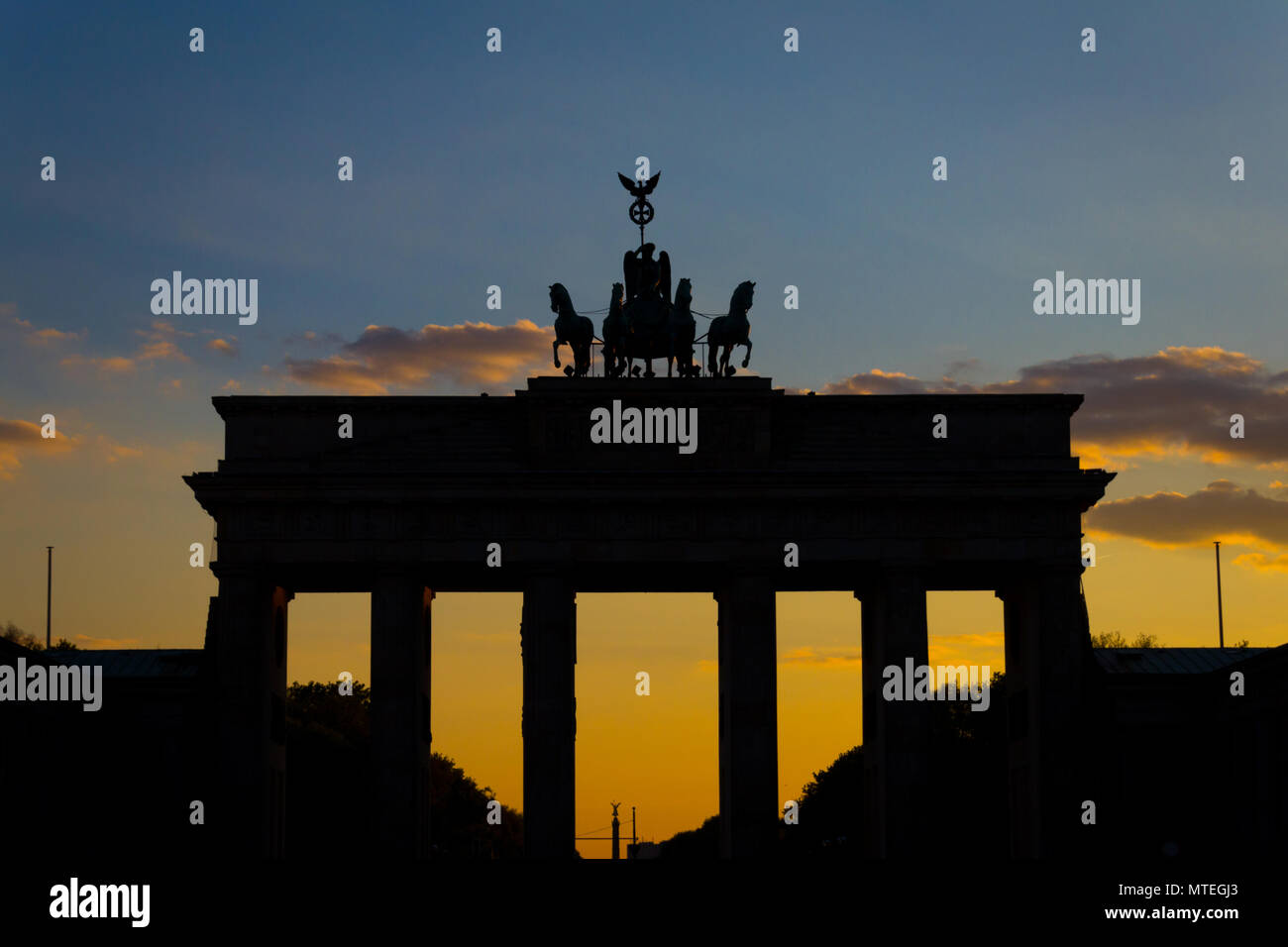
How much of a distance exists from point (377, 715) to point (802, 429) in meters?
18.2

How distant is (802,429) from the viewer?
266 feet

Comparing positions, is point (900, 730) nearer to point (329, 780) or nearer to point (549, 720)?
point (549, 720)

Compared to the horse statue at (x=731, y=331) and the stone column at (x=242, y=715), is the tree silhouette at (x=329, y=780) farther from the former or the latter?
the horse statue at (x=731, y=331)

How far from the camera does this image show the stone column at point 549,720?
7862cm

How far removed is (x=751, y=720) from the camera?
79375 mm

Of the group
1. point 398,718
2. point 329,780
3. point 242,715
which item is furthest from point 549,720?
point 329,780

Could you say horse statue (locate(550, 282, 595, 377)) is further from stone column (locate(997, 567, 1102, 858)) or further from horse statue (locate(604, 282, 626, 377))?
stone column (locate(997, 567, 1102, 858))

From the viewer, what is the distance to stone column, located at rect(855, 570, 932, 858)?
257 ft

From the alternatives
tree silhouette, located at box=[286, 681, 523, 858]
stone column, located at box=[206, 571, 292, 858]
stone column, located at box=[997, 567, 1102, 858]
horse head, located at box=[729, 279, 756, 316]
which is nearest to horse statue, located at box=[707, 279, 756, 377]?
horse head, located at box=[729, 279, 756, 316]

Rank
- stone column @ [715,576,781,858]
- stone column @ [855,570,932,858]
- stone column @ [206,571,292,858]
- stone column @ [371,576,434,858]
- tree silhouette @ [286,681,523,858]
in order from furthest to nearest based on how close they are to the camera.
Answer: tree silhouette @ [286,681,523,858], stone column @ [715,576,781,858], stone column @ [855,570,932,858], stone column @ [371,576,434,858], stone column @ [206,571,292,858]

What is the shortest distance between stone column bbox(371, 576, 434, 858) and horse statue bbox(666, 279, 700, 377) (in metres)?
12.2

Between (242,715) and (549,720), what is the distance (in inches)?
420
